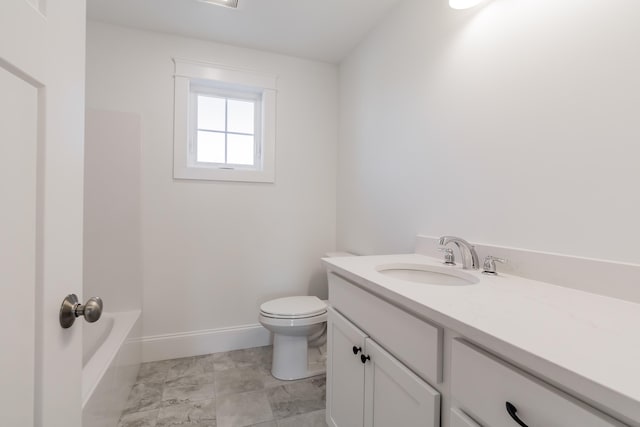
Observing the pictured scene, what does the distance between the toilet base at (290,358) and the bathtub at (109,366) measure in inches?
32.8

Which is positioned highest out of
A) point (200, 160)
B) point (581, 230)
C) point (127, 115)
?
point (127, 115)

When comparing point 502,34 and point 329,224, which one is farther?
point 329,224

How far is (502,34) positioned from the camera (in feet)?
3.64

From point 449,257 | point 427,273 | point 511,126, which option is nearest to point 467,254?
point 449,257

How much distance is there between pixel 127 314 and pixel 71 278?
156cm

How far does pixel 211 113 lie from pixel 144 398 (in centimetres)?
194

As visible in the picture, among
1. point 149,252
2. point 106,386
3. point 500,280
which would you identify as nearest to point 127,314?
point 149,252

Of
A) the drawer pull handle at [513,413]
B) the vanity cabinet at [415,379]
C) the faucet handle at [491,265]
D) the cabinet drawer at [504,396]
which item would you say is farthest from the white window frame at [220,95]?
the drawer pull handle at [513,413]

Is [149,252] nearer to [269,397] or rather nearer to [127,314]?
[127,314]

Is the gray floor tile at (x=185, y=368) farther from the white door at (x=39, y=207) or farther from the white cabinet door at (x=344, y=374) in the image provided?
the white door at (x=39, y=207)

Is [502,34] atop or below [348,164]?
atop

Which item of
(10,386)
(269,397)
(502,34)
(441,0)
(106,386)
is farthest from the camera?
(269,397)

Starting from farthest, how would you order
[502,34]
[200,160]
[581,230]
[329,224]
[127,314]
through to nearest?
1. [329,224]
2. [200,160]
3. [127,314]
4. [502,34]
5. [581,230]

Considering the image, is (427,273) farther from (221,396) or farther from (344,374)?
(221,396)
